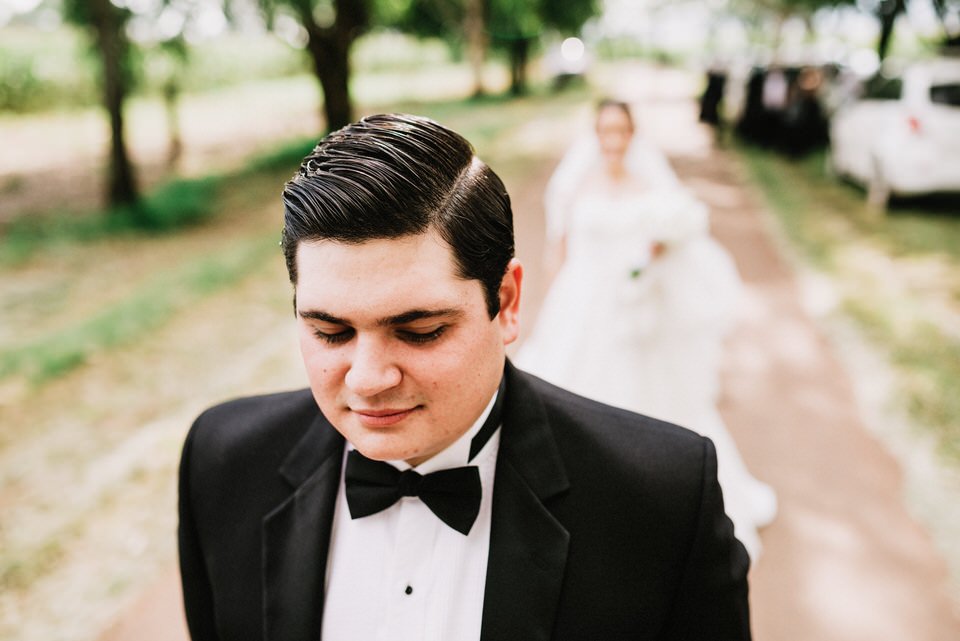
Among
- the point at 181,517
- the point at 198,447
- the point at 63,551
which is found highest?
the point at 198,447

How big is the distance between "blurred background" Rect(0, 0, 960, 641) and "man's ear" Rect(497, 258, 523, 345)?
2469mm

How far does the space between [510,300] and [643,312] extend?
2.48 meters

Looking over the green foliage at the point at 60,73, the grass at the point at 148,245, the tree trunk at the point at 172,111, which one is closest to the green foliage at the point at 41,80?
the green foliage at the point at 60,73

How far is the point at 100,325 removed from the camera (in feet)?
21.3

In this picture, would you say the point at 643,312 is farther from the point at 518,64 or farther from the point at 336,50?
the point at 518,64

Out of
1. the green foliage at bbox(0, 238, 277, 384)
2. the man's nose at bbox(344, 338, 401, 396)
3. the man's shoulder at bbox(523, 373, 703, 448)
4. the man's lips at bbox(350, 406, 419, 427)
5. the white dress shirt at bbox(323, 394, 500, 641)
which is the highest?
the man's nose at bbox(344, 338, 401, 396)

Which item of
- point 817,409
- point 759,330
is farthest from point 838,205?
point 817,409

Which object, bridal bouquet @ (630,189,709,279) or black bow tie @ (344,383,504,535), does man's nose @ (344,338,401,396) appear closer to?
black bow tie @ (344,383,504,535)

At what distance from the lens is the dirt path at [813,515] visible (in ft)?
10.3

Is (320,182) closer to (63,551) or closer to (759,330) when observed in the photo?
(63,551)

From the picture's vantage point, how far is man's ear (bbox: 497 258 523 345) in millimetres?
1456

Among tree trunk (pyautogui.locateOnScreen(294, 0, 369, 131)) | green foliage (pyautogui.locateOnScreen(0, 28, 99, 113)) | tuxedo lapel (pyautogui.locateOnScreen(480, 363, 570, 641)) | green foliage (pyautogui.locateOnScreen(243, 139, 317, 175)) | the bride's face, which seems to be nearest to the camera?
tuxedo lapel (pyautogui.locateOnScreen(480, 363, 570, 641))

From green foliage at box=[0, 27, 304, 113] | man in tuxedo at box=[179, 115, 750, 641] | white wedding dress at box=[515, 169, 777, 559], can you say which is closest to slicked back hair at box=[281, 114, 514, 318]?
man in tuxedo at box=[179, 115, 750, 641]

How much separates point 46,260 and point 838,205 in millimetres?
11732
